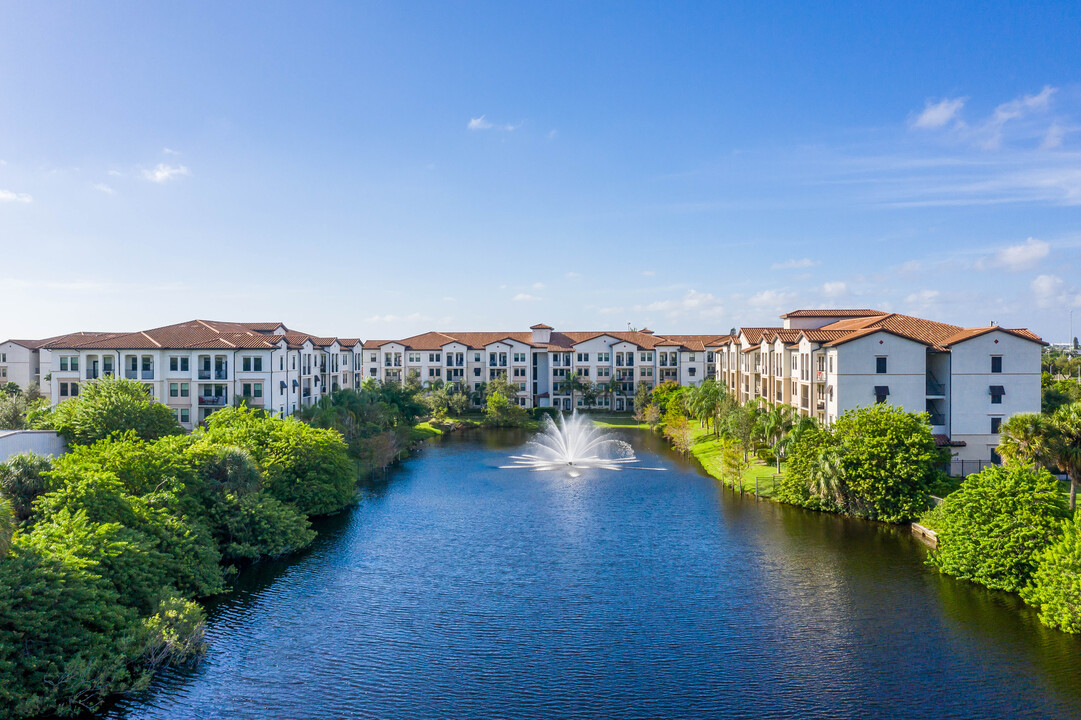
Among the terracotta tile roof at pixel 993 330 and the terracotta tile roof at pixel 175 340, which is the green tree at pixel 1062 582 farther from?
the terracotta tile roof at pixel 175 340

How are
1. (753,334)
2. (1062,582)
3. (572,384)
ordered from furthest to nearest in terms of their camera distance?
(572,384) < (753,334) < (1062,582)

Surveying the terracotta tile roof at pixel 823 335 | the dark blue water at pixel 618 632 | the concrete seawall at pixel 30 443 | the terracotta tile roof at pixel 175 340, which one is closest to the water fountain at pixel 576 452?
the terracotta tile roof at pixel 823 335

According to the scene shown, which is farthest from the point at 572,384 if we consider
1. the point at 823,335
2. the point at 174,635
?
the point at 174,635

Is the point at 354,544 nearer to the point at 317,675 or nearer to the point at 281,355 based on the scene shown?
the point at 317,675

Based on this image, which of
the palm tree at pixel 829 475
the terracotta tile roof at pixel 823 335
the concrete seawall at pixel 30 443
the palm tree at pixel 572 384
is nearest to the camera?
the concrete seawall at pixel 30 443

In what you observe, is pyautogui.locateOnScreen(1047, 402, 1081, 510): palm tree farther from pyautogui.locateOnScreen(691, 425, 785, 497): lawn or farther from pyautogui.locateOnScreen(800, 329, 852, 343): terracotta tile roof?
pyautogui.locateOnScreen(800, 329, 852, 343): terracotta tile roof

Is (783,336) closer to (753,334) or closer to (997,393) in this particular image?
(753,334)
